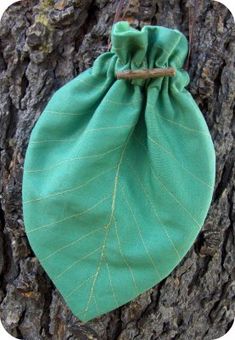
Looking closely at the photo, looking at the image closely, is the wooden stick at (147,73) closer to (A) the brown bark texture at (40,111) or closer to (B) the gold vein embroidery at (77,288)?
(A) the brown bark texture at (40,111)

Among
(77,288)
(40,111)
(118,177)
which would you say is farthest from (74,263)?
(40,111)

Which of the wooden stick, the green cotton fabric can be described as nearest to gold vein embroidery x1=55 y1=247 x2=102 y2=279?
the green cotton fabric

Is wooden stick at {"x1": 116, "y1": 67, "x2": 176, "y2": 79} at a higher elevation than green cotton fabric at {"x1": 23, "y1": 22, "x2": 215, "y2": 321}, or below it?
higher

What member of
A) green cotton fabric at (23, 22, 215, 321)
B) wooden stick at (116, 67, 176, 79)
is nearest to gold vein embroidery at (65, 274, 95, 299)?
green cotton fabric at (23, 22, 215, 321)

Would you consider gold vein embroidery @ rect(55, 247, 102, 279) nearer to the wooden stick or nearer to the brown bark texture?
the brown bark texture

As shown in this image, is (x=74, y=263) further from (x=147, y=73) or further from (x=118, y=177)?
(x=147, y=73)

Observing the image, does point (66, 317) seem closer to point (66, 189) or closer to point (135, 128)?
point (66, 189)

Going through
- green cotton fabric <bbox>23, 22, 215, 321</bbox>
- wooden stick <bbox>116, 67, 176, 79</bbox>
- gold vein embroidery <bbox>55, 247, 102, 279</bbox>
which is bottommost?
gold vein embroidery <bbox>55, 247, 102, 279</bbox>
